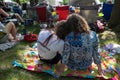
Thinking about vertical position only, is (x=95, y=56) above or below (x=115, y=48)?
above

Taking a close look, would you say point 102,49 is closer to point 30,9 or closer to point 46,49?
point 46,49

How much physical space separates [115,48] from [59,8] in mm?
3523

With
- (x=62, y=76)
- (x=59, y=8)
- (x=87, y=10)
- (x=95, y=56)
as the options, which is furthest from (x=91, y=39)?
(x=59, y=8)

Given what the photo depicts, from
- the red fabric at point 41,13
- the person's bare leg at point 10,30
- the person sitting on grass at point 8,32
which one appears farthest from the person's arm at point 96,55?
the red fabric at point 41,13

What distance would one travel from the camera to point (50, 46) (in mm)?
4523

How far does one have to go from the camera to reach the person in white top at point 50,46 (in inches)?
173

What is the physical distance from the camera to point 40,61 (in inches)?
196

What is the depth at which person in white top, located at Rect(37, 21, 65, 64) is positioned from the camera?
173 inches

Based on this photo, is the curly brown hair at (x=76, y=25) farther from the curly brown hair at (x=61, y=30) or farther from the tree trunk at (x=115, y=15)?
the tree trunk at (x=115, y=15)

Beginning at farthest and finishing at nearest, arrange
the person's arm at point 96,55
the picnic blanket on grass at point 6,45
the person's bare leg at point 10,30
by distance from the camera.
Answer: the person's bare leg at point 10,30 < the picnic blanket on grass at point 6,45 < the person's arm at point 96,55

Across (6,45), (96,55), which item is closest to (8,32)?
(6,45)

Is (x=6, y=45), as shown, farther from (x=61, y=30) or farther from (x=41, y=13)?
(x=41, y=13)

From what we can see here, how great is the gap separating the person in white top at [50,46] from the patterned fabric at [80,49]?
0.16 m

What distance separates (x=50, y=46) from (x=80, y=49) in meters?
0.57
